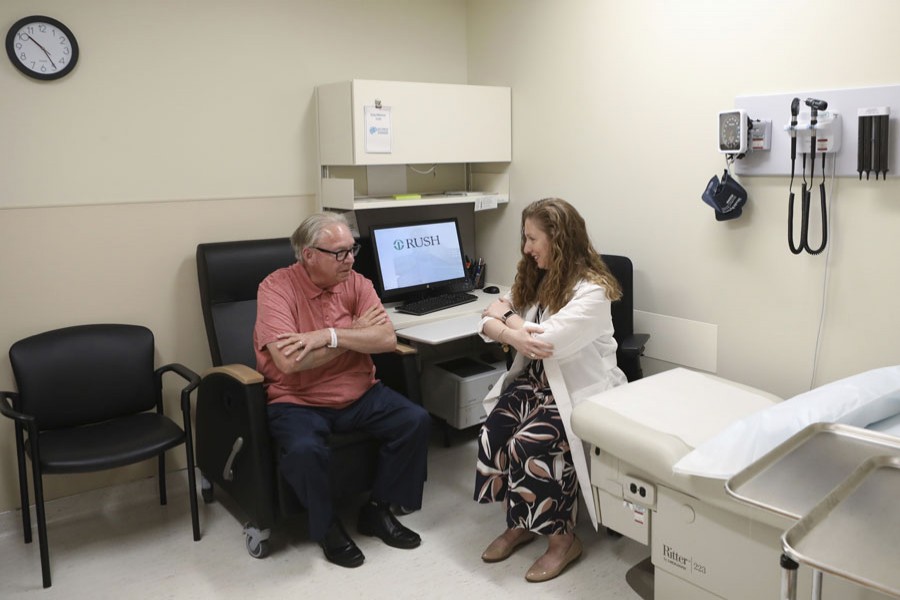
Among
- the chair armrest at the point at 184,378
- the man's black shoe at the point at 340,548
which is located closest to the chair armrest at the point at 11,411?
the chair armrest at the point at 184,378

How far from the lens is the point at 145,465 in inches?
128

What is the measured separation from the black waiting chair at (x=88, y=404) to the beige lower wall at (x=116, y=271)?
13cm

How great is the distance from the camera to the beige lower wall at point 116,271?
289 cm

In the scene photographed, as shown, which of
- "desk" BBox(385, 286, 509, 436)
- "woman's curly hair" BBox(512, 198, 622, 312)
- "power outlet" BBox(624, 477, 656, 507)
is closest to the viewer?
"power outlet" BBox(624, 477, 656, 507)

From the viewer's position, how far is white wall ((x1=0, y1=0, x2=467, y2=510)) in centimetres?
288

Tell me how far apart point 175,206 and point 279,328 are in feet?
2.89

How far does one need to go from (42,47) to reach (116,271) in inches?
34.2

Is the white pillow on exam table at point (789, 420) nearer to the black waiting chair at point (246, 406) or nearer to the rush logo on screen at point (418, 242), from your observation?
the black waiting chair at point (246, 406)

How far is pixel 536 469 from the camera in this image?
8.37 feet

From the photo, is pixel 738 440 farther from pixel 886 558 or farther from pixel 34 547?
pixel 34 547

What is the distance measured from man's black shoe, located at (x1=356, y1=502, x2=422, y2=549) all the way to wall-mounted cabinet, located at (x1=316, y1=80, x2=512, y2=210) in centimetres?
128

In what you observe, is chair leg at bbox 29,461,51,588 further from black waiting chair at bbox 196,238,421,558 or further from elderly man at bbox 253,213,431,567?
elderly man at bbox 253,213,431,567

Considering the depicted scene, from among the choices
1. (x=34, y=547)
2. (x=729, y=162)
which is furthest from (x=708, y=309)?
(x=34, y=547)

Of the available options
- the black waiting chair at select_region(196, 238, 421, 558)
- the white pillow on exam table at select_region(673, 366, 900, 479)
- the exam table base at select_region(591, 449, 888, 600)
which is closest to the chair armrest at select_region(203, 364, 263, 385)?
the black waiting chair at select_region(196, 238, 421, 558)
